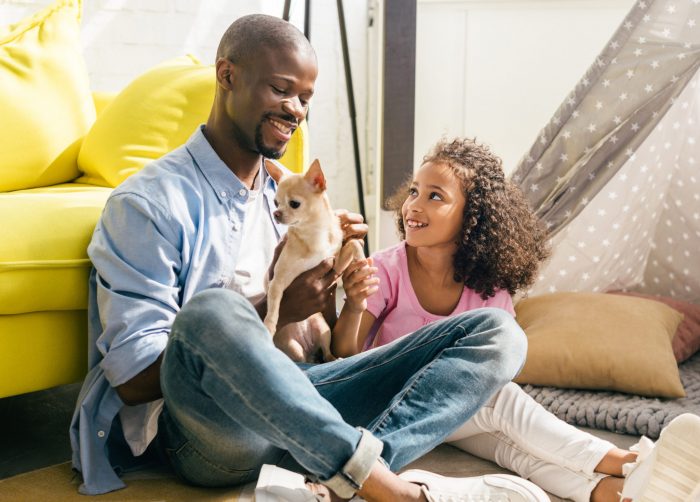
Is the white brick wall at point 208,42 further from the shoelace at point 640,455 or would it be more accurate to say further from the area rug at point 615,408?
the shoelace at point 640,455

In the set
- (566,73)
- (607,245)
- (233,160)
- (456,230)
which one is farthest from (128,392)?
(566,73)

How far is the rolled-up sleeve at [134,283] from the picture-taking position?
127cm

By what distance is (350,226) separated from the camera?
4.76 feet

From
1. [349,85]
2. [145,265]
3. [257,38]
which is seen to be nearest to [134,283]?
[145,265]

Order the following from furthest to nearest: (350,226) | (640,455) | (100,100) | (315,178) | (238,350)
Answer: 1. (100,100)
2. (350,226)
3. (315,178)
4. (640,455)
5. (238,350)

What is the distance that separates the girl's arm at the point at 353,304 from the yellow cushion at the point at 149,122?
0.62 meters

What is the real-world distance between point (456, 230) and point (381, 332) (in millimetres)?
266

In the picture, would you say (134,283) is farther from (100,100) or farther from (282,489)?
(100,100)

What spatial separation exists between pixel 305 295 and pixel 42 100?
0.96 m

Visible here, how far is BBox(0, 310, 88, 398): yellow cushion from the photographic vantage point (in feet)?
4.65

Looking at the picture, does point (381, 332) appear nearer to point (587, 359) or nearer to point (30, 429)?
point (587, 359)

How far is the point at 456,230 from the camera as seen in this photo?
175cm

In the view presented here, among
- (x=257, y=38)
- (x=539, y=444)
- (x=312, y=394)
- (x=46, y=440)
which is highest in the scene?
(x=257, y=38)

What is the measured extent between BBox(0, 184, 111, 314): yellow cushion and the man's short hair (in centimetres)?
39
